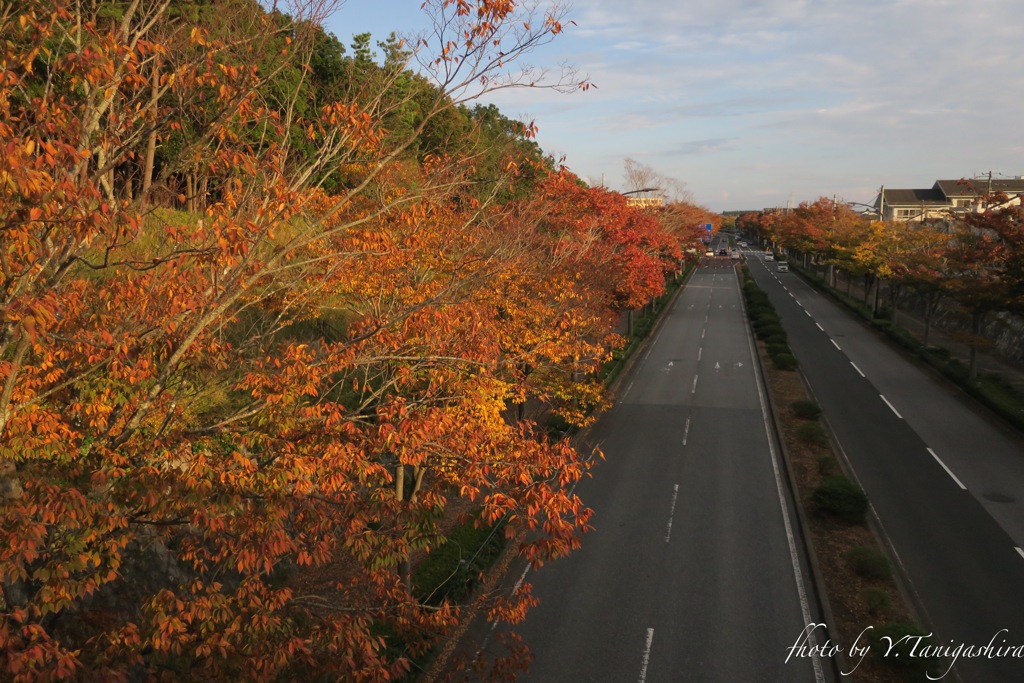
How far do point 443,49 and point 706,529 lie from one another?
14.2 m

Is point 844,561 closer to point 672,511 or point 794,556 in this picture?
point 794,556

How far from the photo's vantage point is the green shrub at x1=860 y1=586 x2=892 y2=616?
1371cm

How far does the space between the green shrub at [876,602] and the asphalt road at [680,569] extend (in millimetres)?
1044

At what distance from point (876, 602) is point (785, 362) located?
2275 centimetres

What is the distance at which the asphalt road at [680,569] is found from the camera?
12734 mm

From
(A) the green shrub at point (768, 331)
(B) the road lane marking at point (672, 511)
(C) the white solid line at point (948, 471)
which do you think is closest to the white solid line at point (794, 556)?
(B) the road lane marking at point (672, 511)

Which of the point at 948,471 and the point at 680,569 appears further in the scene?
the point at 948,471

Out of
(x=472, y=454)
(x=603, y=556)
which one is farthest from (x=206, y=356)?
(x=603, y=556)

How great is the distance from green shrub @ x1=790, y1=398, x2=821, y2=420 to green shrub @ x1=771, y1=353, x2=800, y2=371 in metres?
7.83

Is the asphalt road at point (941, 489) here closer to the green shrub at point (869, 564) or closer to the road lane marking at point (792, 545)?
the green shrub at point (869, 564)

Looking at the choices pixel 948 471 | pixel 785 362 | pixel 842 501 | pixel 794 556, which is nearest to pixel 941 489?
pixel 948 471

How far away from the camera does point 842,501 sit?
57.9 feet

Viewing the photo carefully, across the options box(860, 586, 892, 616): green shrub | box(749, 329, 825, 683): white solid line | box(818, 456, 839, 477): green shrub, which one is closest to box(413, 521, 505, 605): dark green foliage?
box(749, 329, 825, 683): white solid line

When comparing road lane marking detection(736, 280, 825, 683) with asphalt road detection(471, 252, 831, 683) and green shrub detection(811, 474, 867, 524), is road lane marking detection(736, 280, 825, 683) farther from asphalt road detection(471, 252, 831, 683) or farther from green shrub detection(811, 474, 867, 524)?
green shrub detection(811, 474, 867, 524)
